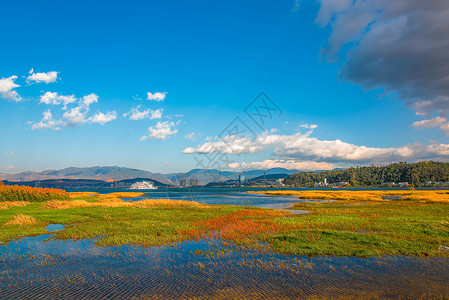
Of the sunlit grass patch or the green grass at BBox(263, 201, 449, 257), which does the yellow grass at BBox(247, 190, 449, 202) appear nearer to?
the green grass at BBox(263, 201, 449, 257)

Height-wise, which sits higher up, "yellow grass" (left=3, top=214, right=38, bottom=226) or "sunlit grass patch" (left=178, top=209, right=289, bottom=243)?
"yellow grass" (left=3, top=214, right=38, bottom=226)

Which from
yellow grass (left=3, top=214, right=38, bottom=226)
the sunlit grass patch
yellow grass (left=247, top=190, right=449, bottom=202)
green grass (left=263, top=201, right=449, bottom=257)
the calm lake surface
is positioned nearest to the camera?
the calm lake surface

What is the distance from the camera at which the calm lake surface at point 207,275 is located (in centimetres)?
1147

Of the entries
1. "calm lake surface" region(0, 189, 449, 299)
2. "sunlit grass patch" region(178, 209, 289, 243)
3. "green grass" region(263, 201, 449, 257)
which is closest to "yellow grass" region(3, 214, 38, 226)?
"calm lake surface" region(0, 189, 449, 299)

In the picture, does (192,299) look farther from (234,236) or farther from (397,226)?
(397,226)

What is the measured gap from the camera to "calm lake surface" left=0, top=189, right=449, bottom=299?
11.5 metres

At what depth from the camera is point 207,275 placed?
13.7 metres

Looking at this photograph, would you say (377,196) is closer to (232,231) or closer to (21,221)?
(232,231)

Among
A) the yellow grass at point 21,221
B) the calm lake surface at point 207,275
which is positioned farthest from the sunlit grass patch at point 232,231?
the yellow grass at point 21,221

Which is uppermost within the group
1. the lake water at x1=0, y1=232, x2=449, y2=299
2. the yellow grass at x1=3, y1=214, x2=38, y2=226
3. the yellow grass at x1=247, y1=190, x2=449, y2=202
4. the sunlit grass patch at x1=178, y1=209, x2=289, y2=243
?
the yellow grass at x1=3, y1=214, x2=38, y2=226

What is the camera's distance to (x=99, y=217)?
34250 millimetres

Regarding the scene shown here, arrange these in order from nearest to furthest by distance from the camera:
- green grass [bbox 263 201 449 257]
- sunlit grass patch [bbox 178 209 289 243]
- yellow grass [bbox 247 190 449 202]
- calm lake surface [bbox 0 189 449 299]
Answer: calm lake surface [bbox 0 189 449 299] → green grass [bbox 263 201 449 257] → sunlit grass patch [bbox 178 209 289 243] → yellow grass [bbox 247 190 449 202]

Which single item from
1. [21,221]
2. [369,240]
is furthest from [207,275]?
[21,221]

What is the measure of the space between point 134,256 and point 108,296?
591 cm
